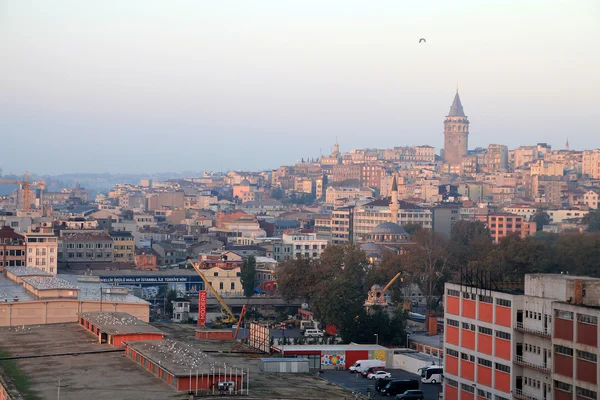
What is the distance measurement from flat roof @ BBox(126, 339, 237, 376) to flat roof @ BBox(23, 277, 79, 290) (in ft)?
26.2

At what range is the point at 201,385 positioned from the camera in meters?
21.9

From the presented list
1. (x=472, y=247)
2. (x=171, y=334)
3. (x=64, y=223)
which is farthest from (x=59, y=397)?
(x=64, y=223)

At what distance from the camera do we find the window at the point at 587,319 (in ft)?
71.7

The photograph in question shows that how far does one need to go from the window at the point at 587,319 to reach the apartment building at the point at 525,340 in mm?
18

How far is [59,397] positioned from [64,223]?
47.0 m

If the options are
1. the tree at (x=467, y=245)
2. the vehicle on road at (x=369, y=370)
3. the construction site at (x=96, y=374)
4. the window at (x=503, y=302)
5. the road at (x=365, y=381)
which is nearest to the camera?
the construction site at (x=96, y=374)

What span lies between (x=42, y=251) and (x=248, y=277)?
29.3 ft

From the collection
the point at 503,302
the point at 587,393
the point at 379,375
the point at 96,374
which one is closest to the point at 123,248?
the point at 379,375

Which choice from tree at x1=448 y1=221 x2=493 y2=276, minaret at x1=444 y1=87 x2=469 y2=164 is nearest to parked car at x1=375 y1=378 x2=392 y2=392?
tree at x1=448 y1=221 x2=493 y2=276

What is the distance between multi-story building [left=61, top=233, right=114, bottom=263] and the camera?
198ft

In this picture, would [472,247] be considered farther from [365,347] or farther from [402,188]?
[402,188]

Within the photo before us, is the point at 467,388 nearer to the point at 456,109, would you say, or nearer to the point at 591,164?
the point at 591,164

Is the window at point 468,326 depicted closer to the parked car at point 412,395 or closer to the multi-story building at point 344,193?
the parked car at point 412,395

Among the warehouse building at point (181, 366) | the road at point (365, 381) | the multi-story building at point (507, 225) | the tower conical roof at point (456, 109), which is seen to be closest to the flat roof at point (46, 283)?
the road at point (365, 381)
